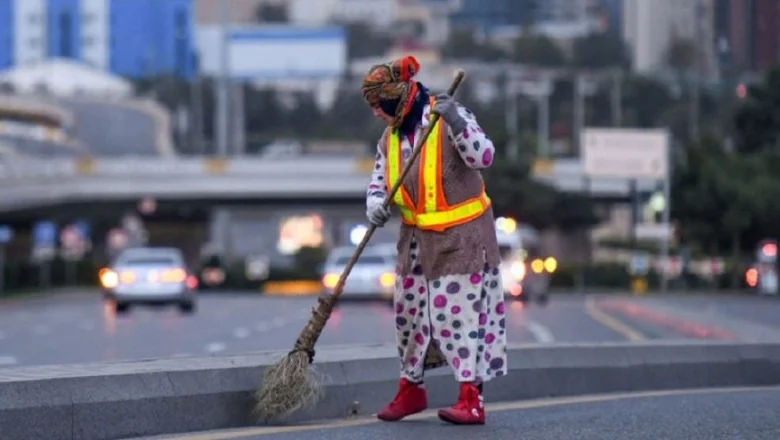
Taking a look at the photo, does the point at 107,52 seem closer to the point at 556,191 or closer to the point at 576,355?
the point at 556,191

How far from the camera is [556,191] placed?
73.6 meters

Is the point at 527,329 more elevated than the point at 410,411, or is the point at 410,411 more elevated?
the point at 410,411

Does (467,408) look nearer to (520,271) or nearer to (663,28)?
(520,271)

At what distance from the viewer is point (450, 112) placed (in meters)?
9.03

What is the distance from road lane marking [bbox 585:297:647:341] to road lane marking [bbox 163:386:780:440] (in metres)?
7.72

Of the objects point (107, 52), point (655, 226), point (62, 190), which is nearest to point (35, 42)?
point (107, 52)

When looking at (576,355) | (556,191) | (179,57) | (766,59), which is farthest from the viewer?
(179,57)

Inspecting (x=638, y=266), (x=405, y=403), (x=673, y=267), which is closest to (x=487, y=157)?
(x=405, y=403)

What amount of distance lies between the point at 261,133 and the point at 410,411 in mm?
121366

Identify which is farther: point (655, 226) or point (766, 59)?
point (766, 59)

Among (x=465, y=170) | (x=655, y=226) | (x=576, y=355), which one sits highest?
(x=465, y=170)

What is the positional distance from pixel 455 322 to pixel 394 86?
126cm

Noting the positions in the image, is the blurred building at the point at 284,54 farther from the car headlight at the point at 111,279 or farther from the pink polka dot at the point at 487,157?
the pink polka dot at the point at 487,157

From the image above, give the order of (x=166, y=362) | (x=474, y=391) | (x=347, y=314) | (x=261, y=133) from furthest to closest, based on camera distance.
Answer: (x=261, y=133)
(x=347, y=314)
(x=166, y=362)
(x=474, y=391)
